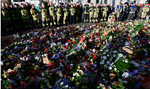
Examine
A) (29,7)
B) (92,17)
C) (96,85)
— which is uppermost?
(29,7)

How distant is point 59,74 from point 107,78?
159 centimetres

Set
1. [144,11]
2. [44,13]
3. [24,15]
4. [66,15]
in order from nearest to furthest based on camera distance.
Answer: [24,15]
[44,13]
[66,15]
[144,11]

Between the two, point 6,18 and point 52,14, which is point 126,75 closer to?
point 52,14

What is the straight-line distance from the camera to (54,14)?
24.0ft

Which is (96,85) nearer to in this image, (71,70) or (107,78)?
(107,78)

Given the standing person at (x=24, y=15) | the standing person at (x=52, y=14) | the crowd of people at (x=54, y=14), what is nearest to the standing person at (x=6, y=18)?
the crowd of people at (x=54, y=14)

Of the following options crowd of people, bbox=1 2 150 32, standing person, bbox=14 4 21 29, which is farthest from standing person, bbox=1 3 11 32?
standing person, bbox=14 4 21 29

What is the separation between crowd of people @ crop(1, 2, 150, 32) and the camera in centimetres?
643

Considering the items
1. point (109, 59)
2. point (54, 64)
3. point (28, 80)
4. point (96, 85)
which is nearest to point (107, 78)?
Answer: point (96, 85)

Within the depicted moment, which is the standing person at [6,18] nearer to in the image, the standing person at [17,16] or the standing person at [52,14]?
the standing person at [17,16]

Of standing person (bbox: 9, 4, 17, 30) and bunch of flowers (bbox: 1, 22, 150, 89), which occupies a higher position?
standing person (bbox: 9, 4, 17, 30)

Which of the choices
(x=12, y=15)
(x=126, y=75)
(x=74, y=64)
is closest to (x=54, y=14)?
(x=12, y=15)

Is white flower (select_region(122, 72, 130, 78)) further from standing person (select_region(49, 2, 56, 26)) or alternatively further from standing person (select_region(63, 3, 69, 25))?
standing person (select_region(49, 2, 56, 26))

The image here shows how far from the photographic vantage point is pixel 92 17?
28.8 ft
